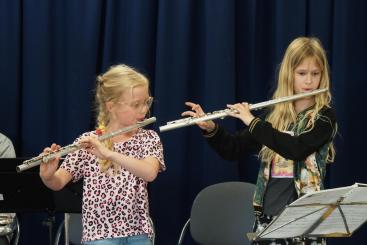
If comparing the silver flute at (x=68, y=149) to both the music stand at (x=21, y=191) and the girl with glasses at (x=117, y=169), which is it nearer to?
the girl with glasses at (x=117, y=169)

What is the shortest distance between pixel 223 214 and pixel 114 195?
3.25 feet

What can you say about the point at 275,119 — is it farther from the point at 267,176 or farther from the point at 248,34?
the point at 248,34

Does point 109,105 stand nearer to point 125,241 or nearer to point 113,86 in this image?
point 113,86

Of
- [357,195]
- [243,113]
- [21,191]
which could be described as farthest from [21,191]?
[357,195]

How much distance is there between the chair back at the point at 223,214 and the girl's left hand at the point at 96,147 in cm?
100

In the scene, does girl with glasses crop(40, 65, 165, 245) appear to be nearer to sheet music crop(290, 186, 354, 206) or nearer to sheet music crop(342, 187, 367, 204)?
sheet music crop(290, 186, 354, 206)

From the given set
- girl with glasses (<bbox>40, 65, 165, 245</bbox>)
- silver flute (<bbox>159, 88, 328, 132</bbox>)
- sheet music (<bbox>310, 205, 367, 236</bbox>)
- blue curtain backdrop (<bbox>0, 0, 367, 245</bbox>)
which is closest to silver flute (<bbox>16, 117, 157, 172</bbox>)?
girl with glasses (<bbox>40, 65, 165, 245</bbox>)

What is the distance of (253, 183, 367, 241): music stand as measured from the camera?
2.02 m

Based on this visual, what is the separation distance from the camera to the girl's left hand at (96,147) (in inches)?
88.6

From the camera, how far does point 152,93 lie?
359 cm

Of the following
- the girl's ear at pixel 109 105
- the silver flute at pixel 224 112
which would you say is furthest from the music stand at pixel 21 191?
the silver flute at pixel 224 112

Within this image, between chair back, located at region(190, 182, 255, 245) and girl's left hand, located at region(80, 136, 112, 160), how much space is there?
3.28 feet

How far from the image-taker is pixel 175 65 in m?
3.53

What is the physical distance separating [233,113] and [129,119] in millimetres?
421
